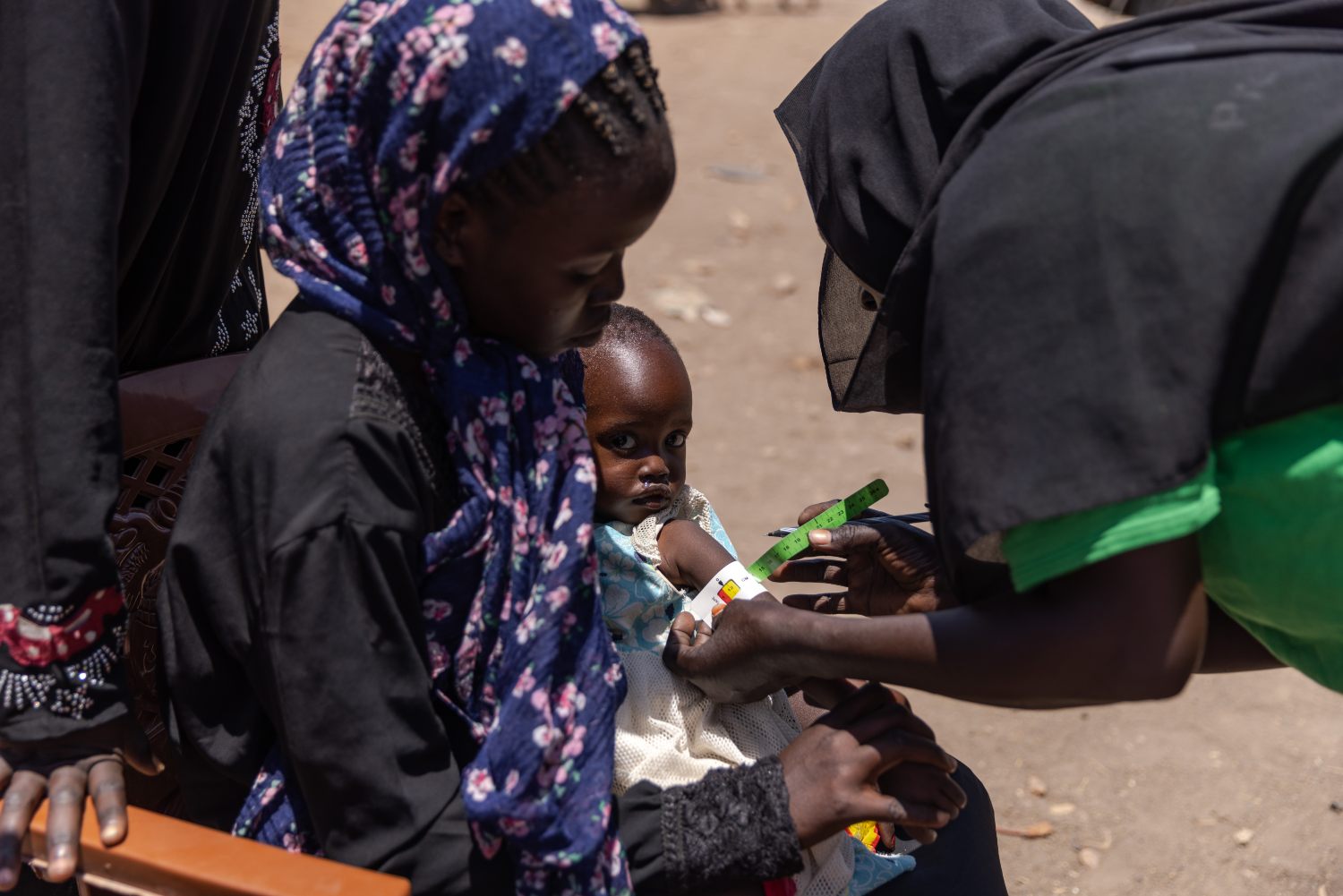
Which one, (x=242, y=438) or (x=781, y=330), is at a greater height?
(x=242, y=438)

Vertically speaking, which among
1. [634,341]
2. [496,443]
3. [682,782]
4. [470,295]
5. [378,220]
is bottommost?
[682,782]

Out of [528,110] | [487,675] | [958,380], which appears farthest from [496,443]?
[958,380]

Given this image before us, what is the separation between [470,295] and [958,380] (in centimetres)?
64

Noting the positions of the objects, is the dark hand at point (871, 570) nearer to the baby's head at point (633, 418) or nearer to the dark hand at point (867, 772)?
the baby's head at point (633, 418)

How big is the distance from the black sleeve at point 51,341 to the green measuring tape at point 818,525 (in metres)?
1.15

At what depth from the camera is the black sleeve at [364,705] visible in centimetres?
164

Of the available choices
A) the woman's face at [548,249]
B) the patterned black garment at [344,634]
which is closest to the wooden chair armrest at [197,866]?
the patterned black garment at [344,634]

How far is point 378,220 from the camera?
68.1 inches

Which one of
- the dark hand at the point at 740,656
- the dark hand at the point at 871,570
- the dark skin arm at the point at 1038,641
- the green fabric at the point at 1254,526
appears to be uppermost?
the green fabric at the point at 1254,526

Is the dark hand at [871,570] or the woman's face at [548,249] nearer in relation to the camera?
the woman's face at [548,249]

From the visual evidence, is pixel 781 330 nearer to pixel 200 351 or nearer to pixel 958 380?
pixel 200 351

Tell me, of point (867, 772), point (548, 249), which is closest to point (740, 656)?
point (867, 772)

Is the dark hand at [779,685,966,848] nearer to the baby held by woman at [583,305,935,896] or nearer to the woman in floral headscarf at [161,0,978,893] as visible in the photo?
the woman in floral headscarf at [161,0,978,893]

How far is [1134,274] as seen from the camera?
1645mm
